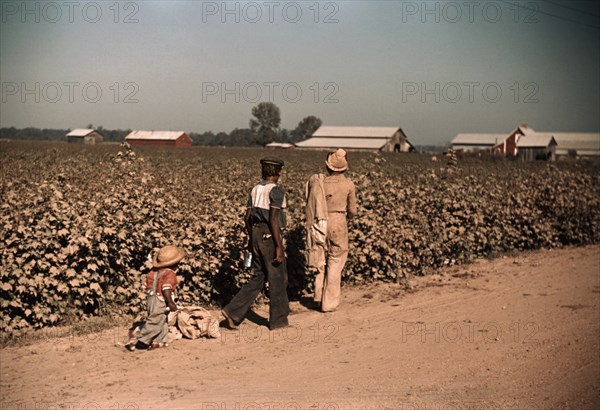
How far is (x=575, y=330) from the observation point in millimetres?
7633

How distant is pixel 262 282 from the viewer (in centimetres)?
728

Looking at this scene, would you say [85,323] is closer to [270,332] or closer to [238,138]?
[270,332]

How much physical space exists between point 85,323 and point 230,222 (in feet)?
6.95

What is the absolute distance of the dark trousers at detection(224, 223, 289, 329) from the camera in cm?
715

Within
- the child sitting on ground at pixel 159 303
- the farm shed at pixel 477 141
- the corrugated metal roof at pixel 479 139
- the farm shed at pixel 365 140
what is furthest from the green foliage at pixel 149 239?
the corrugated metal roof at pixel 479 139

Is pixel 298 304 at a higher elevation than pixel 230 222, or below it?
below

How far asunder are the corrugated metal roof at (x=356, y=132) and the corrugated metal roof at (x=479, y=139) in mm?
26742

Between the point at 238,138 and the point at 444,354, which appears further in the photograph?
the point at 238,138

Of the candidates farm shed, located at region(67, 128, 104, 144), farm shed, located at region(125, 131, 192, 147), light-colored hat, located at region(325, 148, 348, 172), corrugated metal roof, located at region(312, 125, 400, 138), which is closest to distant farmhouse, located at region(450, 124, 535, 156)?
corrugated metal roof, located at region(312, 125, 400, 138)

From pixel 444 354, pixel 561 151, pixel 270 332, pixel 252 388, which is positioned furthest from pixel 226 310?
pixel 561 151

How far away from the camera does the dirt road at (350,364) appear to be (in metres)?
5.42

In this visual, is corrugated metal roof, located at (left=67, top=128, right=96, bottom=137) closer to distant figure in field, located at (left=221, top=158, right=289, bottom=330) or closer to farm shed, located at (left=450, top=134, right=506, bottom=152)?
farm shed, located at (left=450, top=134, right=506, bottom=152)

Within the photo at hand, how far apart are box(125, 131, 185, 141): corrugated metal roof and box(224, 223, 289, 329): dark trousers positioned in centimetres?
7787

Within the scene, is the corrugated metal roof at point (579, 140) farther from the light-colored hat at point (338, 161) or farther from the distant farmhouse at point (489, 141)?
the light-colored hat at point (338, 161)
